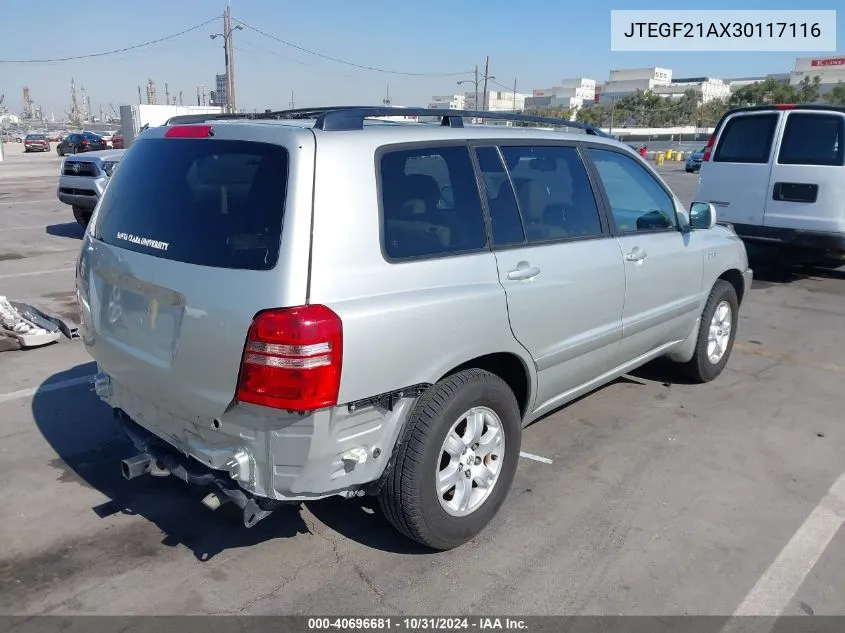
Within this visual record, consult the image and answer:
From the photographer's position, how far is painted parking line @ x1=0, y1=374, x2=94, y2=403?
15.8ft

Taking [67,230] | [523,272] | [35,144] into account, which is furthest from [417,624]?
[35,144]

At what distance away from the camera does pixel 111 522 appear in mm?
3346

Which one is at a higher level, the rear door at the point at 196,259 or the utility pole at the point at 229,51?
the utility pole at the point at 229,51

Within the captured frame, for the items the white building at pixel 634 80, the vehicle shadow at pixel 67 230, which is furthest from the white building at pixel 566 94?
the vehicle shadow at pixel 67 230

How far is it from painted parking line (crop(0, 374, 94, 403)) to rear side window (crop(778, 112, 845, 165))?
8.10 m

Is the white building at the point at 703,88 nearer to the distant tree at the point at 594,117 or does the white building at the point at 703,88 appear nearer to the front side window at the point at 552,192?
the distant tree at the point at 594,117

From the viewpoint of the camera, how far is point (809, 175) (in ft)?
27.1

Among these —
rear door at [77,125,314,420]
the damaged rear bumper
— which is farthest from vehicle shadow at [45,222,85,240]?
the damaged rear bumper

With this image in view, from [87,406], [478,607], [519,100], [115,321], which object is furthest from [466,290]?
[519,100]

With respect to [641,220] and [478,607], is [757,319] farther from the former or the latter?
[478,607]

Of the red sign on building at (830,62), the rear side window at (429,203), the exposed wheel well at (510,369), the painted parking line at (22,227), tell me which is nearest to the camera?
the rear side window at (429,203)

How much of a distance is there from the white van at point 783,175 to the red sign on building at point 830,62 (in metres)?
119

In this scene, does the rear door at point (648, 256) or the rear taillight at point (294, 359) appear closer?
the rear taillight at point (294, 359)

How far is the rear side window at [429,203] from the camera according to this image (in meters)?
2.82
